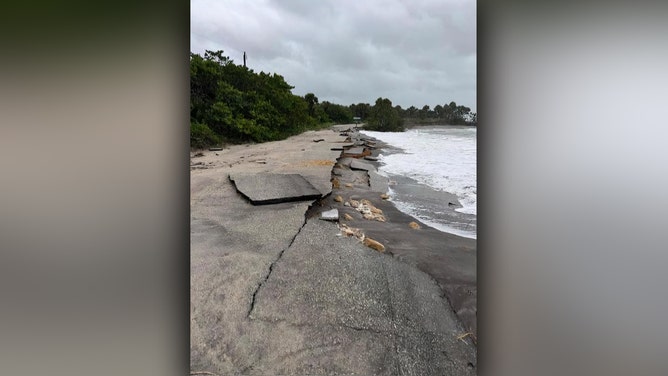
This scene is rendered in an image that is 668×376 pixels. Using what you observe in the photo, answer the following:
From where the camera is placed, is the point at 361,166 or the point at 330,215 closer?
the point at 330,215

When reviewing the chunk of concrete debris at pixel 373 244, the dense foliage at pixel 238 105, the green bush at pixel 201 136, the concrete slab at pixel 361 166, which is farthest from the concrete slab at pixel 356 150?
the green bush at pixel 201 136

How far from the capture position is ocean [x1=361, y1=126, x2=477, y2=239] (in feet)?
4.13

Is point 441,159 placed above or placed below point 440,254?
above

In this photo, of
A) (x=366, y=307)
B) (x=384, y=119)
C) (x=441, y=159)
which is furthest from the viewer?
(x=384, y=119)

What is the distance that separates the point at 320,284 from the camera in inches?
48.0

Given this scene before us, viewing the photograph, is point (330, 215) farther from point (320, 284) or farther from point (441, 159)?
point (441, 159)

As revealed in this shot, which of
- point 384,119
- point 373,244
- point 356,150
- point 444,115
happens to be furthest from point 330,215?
point 444,115

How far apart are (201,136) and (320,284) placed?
700 mm
